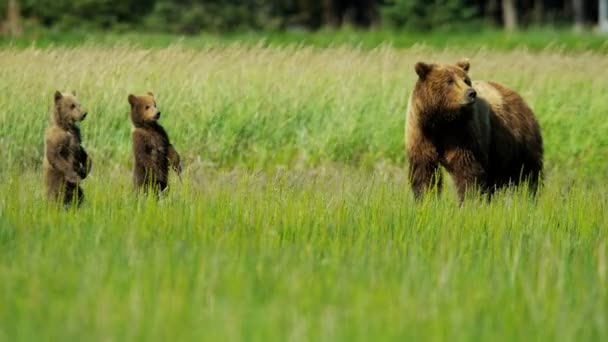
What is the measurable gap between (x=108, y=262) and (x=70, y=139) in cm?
247

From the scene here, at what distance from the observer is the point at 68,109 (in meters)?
7.23

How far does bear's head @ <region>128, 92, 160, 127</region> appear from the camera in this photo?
7.57 m

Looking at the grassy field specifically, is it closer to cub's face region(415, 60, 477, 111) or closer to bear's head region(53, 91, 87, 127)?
bear's head region(53, 91, 87, 127)

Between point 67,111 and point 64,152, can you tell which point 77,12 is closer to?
point 67,111

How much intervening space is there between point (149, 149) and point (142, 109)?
257 mm

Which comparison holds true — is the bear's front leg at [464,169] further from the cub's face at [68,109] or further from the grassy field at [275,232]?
the cub's face at [68,109]

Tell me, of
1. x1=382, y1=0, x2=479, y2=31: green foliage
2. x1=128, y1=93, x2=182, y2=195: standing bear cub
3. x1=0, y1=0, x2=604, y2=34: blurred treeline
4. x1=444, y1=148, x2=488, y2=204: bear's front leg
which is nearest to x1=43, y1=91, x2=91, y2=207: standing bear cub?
x1=128, y1=93, x2=182, y2=195: standing bear cub

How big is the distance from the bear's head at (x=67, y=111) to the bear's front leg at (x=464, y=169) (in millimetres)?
2419

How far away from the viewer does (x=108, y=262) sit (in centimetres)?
485

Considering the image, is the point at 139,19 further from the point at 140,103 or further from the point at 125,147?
the point at 140,103

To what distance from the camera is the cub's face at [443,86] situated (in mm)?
7703

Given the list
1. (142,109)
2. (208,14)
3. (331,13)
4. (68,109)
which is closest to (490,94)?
(142,109)

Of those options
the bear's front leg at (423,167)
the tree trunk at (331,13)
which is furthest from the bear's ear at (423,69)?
the tree trunk at (331,13)

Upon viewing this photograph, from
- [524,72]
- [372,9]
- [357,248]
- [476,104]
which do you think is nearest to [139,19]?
[372,9]
